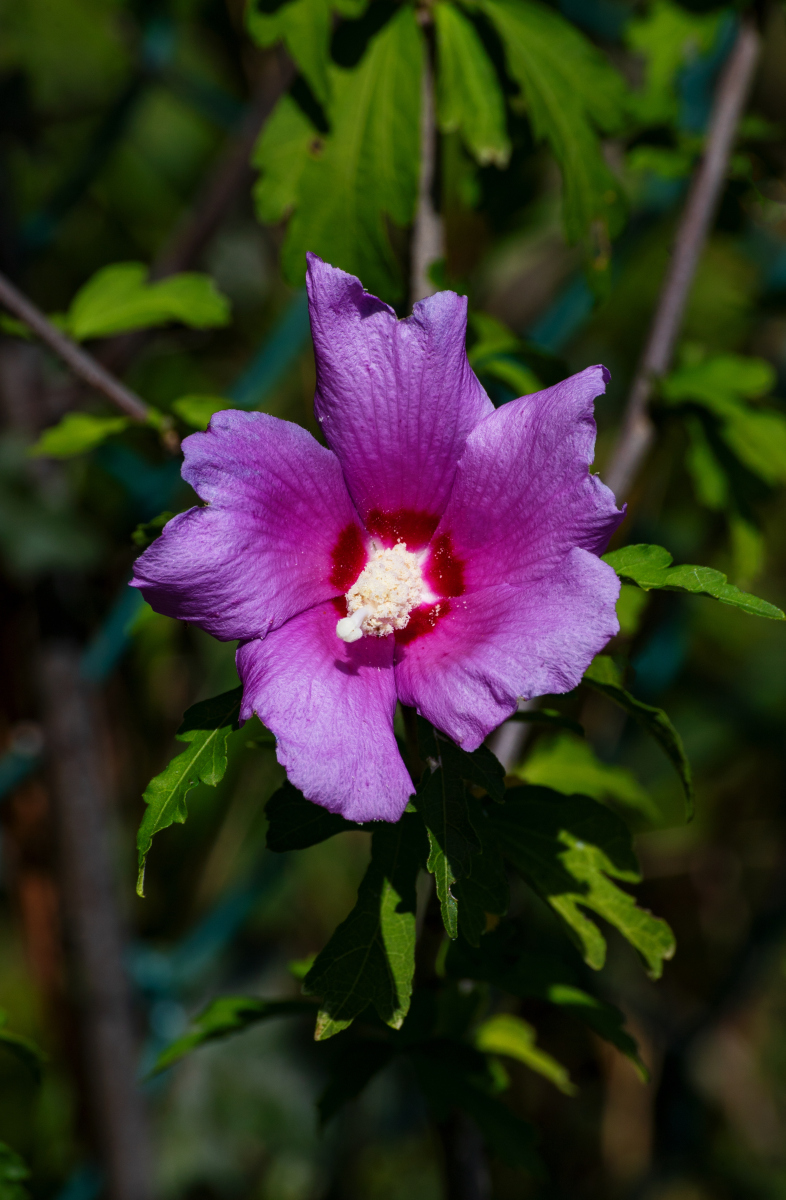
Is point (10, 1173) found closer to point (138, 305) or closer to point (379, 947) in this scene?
point (379, 947)

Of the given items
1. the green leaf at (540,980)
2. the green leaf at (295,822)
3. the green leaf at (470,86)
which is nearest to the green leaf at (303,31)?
the green leaf at (470,86)

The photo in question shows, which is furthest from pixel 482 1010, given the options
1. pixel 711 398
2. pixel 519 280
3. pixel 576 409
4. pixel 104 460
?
pixel 519 280

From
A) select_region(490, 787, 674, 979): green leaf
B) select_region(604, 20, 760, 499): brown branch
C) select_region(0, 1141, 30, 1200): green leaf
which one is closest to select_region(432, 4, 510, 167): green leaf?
select_region(604, 20, 760, 499): brown branch

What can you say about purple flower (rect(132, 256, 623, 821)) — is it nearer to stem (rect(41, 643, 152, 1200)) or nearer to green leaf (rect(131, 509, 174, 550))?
green leaf (rect(131, 509, 174, 550))

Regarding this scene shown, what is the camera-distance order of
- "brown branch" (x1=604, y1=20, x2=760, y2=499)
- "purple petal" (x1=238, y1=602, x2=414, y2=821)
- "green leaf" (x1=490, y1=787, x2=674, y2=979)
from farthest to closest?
"brown branch" (x1=604, y1=20, x2=760, y2=499), "green leaf" (x1=490, y1=787, x2=674, y2=979), "purple petal" (x1=238, y1=602, x2=414, y2=821)

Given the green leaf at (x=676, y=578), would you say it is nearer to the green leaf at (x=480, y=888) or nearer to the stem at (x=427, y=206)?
the green leaf at (x=480, y=888)

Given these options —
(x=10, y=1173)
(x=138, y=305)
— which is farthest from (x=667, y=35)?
(x=10, y=1173)
